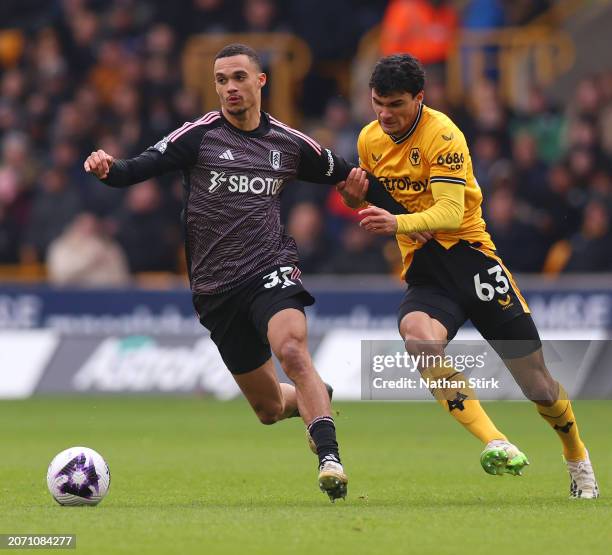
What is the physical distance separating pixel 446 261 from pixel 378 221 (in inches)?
29.8

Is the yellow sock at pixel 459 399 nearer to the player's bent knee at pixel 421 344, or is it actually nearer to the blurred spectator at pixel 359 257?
the player's bent knee at pixel 421 344

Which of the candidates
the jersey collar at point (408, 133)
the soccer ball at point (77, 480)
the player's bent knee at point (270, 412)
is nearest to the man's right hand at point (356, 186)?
the jersey collar at point (408, 133)

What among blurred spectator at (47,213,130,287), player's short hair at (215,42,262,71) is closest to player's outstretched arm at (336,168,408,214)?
player's short hair at (215,42,262,71)

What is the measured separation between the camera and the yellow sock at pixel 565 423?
899 cm

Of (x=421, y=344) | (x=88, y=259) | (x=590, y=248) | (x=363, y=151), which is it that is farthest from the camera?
(x=88, y=259)

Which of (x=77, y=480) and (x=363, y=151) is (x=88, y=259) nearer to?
(x=363, y=151)

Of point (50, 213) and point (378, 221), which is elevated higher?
point (378, 221)

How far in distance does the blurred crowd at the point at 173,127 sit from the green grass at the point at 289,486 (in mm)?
2392

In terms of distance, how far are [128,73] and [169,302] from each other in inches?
173

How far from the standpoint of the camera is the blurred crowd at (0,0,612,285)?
60.3 ft

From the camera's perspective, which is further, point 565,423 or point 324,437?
point 565,423

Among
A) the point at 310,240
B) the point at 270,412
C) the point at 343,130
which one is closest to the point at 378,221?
the point at 270,412

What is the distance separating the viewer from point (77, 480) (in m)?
8.50

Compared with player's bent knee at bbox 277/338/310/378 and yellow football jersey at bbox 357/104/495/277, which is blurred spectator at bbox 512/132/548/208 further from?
player's bent knee at bbox 277/338/310/378
